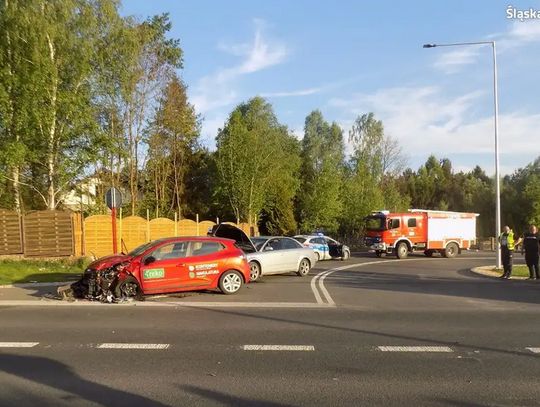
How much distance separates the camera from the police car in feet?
94.7

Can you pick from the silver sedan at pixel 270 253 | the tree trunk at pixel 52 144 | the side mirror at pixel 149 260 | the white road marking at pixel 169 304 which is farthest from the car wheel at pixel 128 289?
the tree trunk at pixel 52 144

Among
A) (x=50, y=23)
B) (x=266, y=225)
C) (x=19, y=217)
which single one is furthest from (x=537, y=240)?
(x=266, y=225)

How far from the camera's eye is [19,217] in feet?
72.5

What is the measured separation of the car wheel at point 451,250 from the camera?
33375 millimetres

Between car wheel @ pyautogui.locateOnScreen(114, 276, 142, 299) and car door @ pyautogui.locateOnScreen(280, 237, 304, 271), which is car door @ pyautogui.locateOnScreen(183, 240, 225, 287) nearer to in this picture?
car wheel @ pyautogui.locateOnScreen(114, 276, 142, 299)

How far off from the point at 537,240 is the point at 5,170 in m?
21.7

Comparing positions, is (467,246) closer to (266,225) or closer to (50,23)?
(266,225)

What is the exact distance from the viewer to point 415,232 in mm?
32594

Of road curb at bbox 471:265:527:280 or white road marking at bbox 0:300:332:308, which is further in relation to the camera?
road curb at bbox 471:265:527:280

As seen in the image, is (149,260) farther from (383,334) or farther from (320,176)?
(320,176)

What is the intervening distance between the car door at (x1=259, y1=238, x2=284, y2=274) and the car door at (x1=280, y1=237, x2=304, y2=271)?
0.68ft

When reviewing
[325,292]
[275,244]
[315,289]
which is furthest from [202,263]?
[275,244]

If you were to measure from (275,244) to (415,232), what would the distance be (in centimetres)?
1608

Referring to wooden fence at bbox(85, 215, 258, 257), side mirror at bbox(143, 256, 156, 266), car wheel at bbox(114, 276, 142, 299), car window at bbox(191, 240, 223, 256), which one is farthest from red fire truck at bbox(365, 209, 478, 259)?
car wheel at bbox(114, 276, 142, 299)
